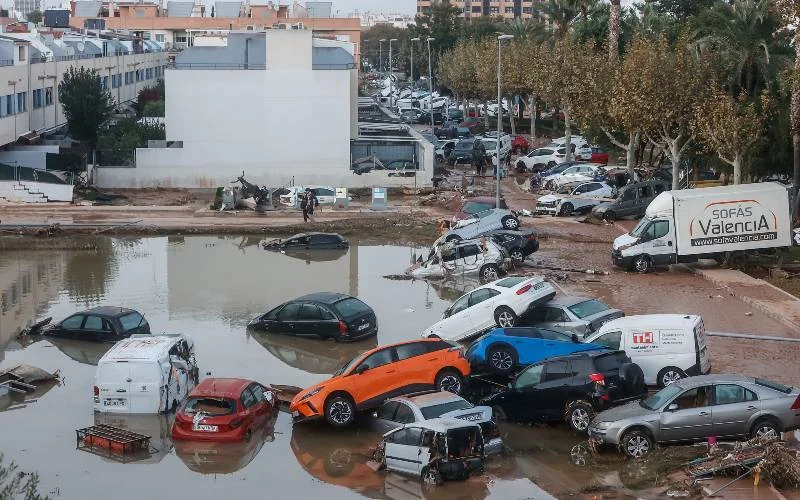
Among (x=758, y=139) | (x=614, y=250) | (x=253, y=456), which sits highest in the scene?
(x=758, y=139)

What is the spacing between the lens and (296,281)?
3253 cm

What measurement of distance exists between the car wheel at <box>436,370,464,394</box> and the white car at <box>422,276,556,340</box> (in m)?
4.33

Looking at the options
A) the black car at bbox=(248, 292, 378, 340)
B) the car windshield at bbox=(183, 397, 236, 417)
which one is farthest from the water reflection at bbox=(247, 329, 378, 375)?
the car windshield at bbox=(183, 397, 236, 417)

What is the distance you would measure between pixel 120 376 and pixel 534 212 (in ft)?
90.0

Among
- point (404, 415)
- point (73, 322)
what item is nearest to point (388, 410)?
point (404, 415)

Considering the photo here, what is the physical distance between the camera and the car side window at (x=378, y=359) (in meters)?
19.2

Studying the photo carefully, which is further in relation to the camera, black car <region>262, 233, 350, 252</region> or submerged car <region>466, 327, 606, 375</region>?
black car <region>262, 233, 350, 252</region>

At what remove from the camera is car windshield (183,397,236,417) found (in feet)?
59.5

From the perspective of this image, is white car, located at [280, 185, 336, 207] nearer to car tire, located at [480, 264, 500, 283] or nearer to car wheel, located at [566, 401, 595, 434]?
car tire, located at [480, 264, 500, 283]

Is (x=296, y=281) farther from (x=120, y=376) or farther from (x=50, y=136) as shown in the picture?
(x=50, y=136)

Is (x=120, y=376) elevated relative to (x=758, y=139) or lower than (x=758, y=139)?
lower

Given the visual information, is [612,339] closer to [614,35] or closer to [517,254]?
[517,254]

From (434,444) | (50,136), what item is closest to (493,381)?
(434,444)

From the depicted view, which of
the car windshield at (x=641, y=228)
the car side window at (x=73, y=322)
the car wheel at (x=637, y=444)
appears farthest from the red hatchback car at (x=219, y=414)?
the car windshield at (x=641, y=228)
